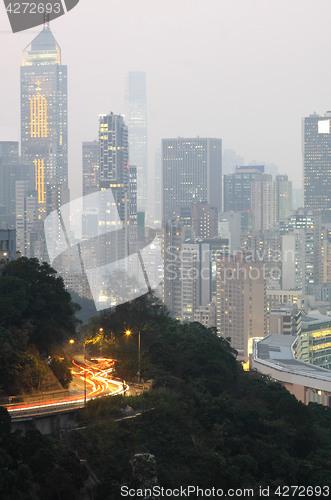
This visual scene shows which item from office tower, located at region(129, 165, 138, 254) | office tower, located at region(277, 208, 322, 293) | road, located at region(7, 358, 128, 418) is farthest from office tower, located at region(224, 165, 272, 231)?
road, located at region(7, 358, 128, 418)

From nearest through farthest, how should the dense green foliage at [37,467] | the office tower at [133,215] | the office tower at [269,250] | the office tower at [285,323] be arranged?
the dense green foliage at [37,467]
the office tower at [285,323]
the office tower at [133,215]
the office tower at [269,250]

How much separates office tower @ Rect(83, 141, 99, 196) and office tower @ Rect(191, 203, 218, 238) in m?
9.12

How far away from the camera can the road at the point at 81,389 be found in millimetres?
8188

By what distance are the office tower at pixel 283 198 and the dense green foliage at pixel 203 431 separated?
58516 mm

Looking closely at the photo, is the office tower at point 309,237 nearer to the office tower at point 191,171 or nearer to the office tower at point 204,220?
the office tower at point 204,220

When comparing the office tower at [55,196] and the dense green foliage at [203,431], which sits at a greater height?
the office tower at [55,196]

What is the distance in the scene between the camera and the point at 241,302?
96.6 feet

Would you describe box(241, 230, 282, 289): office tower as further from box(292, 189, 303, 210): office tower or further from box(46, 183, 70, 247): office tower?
box(292, 189, 303, 210): office tower

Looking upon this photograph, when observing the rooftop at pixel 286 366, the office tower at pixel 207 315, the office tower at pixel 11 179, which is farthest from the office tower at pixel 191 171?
the rooftop at pixel 286 366

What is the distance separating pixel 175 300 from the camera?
3294cm

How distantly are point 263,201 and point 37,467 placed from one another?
62.4m

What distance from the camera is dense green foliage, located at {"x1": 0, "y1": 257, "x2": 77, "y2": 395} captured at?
28.5 feet

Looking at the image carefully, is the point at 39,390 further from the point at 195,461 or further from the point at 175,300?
the point at 175,300

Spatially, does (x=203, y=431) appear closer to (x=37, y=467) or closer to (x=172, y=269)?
(x=37, y=467)
